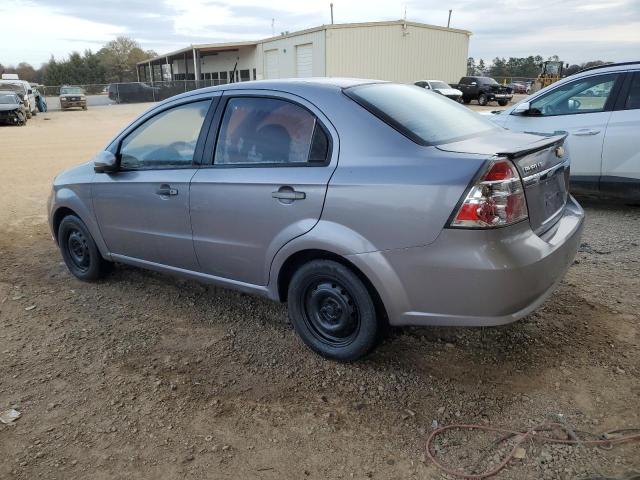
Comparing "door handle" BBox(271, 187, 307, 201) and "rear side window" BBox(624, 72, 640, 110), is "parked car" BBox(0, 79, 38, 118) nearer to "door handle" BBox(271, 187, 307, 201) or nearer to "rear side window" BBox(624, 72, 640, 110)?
"rear side window" BBox(624, 72, 640, 110)

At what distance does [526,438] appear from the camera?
2.51 m

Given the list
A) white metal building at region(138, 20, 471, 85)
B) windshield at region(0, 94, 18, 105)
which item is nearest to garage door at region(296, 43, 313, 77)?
white metal building at region(138, 20, 471, 85)

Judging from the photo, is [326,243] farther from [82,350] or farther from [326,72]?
[326,72]

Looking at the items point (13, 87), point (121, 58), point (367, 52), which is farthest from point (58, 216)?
point (121, 58)

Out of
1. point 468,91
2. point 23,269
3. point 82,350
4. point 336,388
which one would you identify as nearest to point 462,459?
point 336,388

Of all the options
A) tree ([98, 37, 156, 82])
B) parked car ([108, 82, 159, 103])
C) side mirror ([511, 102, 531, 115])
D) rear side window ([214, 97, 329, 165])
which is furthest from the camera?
tree ([98, 37, 156, 82])

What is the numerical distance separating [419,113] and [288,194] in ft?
3.14

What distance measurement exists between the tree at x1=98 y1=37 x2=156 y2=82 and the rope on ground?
8664cm

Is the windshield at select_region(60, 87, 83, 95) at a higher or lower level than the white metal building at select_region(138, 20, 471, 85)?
lower

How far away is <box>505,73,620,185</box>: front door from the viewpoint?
6.02 meters

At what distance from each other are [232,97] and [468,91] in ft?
103

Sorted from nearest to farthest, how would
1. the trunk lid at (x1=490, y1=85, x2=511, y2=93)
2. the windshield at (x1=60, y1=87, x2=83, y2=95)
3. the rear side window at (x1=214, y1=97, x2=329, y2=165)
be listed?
the rear side window at (x1=214, y1=97, x2=329, y2=165), the trunk lid at (x1=490, y1=85, x2=511, y2=93), the windshield at (x1=60, y1=87, x2=83, y2=95)

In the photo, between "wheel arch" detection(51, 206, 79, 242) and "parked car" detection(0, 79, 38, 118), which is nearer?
"wheel arch" detection(51, 206, 79, 242)

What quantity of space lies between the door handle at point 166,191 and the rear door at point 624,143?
16.0ft
